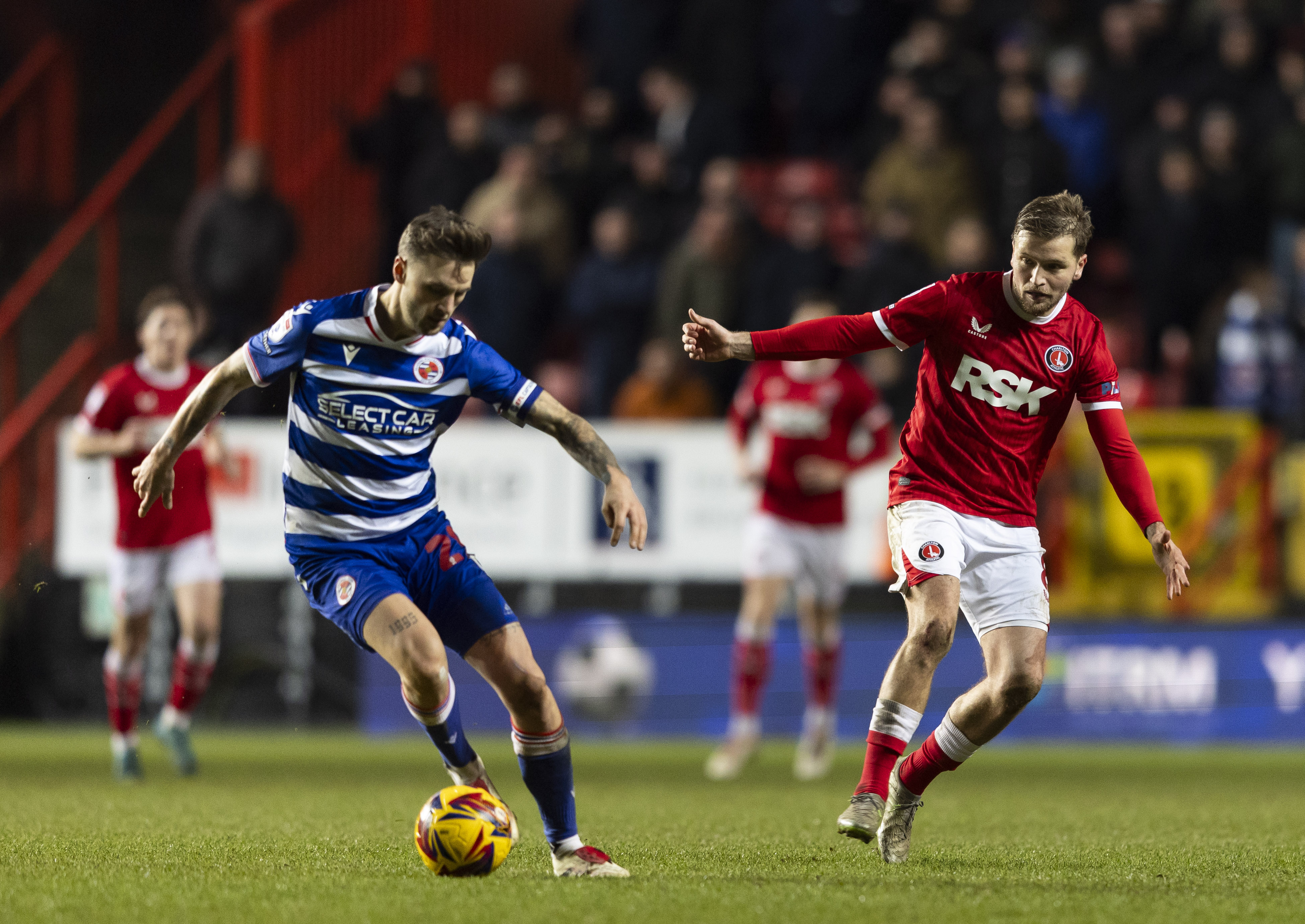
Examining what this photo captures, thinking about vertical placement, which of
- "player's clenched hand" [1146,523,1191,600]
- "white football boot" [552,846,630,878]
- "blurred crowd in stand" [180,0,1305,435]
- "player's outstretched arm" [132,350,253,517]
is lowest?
"white football boot" [552,846,630,878]

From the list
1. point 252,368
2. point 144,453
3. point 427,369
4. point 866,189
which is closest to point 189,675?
point 144,453

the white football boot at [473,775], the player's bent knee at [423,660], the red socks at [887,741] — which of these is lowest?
the white football boot at [473,775]

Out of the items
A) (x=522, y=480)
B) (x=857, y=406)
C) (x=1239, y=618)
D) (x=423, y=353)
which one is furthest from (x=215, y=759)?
(x=1239, y=618)

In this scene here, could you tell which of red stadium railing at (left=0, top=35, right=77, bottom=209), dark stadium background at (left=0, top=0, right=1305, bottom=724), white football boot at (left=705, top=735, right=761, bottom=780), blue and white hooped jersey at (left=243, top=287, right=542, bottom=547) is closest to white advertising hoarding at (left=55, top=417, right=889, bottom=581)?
dark stadium background at (left=0, top=0, right=1305, bottom=724)

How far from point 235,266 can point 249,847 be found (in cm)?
855

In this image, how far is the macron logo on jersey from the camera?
19.9ft

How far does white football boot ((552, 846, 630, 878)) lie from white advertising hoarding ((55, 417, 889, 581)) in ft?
25.6

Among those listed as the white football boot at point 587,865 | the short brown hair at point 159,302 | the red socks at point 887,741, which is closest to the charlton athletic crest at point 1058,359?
the red socks at point 887,741

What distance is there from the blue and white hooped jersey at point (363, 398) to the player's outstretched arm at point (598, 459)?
8cm

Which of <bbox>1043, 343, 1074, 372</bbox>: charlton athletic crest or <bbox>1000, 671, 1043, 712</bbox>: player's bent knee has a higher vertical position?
<bbox>1043, 343, 1074, 372</bbox>: charlton athletic crest

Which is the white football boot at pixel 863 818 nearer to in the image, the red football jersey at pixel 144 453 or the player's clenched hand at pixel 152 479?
the player's clenched hand at pixel 152 479

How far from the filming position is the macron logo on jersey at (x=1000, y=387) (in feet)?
19.9

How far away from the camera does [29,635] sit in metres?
13.8

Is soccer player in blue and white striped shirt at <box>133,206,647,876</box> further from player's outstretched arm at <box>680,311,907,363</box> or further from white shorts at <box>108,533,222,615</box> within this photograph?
white shorts at <box>108,533,222,615</box>
